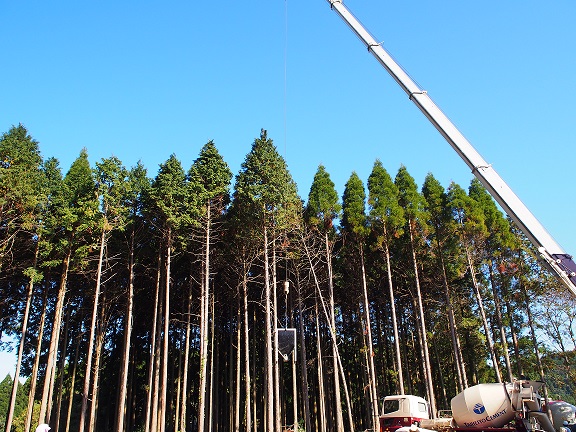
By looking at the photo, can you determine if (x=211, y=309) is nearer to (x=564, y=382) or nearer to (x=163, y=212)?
(x=163, y=212)

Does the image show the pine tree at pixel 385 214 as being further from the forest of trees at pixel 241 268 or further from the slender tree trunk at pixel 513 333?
the slender tree trunk at pixel 513 333

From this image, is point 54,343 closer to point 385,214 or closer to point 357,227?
point 357,227

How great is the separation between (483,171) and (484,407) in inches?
275

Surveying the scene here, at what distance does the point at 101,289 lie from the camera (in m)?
24.6

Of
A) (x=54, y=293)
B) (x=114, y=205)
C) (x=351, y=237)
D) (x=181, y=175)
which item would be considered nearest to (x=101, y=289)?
(x=54, y=293)

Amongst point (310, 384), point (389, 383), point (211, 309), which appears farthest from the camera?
point (310, 384)

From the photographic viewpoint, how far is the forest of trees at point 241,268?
819 inches

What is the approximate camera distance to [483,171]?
400 inches

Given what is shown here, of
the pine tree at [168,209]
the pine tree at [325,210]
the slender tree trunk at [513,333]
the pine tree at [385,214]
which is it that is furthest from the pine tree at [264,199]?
the slender tree trunk at [513,333]

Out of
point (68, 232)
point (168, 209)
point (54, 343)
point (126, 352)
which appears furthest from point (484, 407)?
point (68, 232)

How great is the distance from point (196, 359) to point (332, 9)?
28.5 meters

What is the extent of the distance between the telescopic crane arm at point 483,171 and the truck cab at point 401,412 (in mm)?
10096

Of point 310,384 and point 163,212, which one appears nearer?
point 163,212

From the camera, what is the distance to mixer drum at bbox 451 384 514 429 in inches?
468
